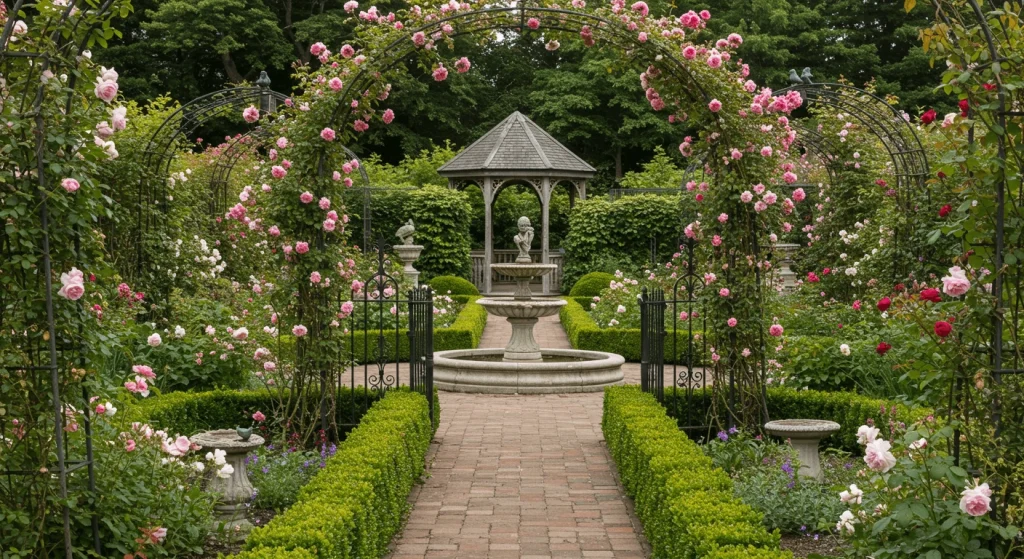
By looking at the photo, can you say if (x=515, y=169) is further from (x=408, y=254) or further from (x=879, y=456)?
(x=879, y=456)

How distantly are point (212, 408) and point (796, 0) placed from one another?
28480mm

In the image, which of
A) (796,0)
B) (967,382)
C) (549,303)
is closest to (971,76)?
(967,382)

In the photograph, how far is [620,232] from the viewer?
23.3 metres

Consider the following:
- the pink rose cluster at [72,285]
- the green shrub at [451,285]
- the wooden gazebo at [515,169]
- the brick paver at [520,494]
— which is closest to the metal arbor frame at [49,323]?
the pink rose cluster at [72,285]

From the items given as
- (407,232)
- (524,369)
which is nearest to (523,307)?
(524,369)

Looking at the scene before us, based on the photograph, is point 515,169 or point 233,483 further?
point 515,169

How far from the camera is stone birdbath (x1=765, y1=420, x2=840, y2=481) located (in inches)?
243

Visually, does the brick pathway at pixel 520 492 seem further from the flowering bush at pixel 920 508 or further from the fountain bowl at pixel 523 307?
the fountain bowl at pixel 523 307

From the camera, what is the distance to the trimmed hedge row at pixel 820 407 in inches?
295

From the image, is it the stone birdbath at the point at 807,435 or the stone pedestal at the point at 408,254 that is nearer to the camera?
the stone birdbath at the point at 807,435

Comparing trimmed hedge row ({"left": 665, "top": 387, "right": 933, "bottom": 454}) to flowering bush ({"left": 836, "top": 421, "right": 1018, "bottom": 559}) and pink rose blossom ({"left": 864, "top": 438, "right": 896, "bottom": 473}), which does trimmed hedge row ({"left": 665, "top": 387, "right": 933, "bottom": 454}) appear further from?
pink rose blossom ({"left": 864, "top": 438, "right": 896, "bottom": 473})

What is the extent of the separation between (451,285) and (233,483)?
15.5 meters

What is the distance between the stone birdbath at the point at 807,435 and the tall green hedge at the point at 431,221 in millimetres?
16704

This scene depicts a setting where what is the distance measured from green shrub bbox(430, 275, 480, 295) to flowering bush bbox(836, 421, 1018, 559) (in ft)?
56.9
